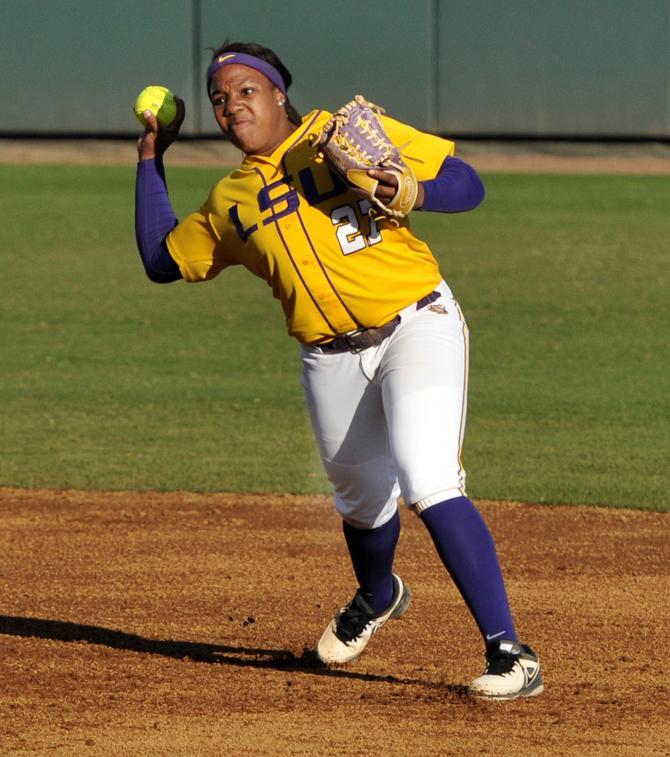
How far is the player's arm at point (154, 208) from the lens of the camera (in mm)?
4426

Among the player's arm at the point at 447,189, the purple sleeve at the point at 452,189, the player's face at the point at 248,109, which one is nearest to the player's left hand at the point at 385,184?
the player's arm at the point at 447,189

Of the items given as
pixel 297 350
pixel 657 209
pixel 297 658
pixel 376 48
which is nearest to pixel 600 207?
pixel 657 209

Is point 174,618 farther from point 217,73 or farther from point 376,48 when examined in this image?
point 376,48

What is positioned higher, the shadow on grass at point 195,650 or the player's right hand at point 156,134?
the player's right hand at point 156,134

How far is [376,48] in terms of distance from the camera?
60.4 feet

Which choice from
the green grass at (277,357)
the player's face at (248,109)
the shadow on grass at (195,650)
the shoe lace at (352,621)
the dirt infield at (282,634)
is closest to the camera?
the dirt infield at (282,634)

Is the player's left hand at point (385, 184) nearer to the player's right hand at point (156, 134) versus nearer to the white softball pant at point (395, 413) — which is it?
the white softball pant at point (395, 413)

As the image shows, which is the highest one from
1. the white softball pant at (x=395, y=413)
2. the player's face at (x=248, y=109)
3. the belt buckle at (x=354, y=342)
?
the player's face at (x=248, y=109)

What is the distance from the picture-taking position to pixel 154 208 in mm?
4449

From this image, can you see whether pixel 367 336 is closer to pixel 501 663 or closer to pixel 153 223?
pixel 153 223

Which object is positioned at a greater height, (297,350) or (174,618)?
(174,618)

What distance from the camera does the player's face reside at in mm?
4121

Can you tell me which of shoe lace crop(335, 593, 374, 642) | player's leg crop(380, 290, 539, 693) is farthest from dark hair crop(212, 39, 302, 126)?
shoe lace crop(335, 593, 374, 642)

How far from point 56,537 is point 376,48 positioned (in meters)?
13.2
